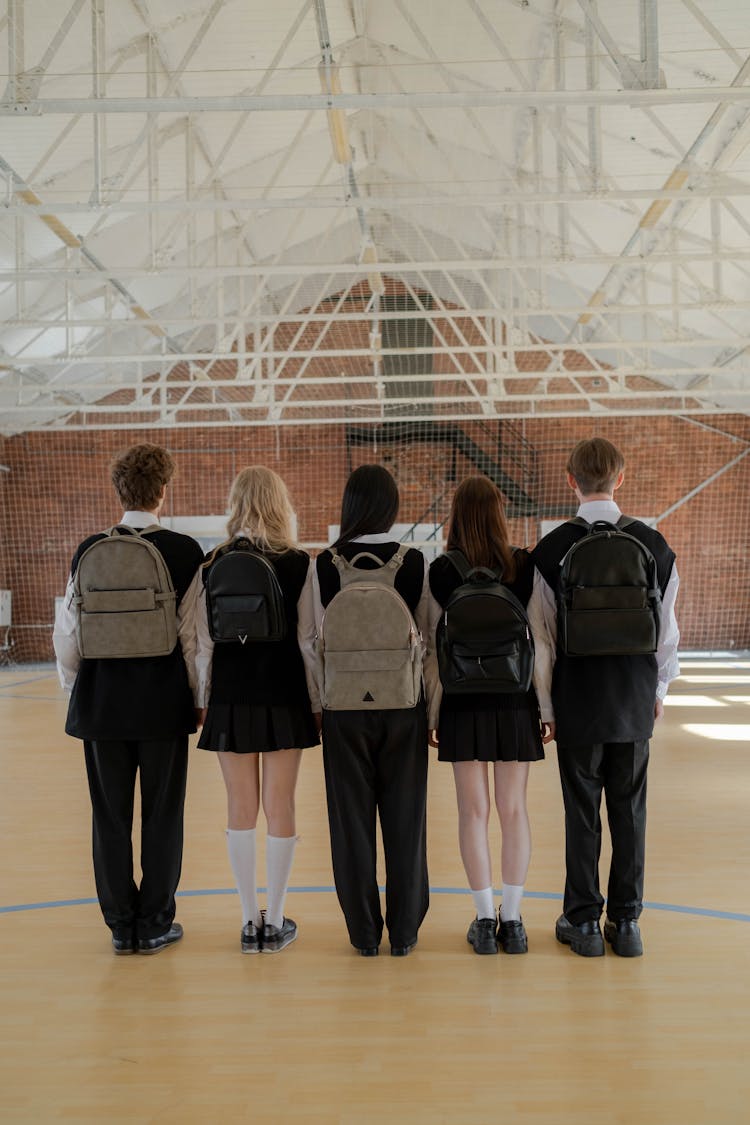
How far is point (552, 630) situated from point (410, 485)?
16514 mm

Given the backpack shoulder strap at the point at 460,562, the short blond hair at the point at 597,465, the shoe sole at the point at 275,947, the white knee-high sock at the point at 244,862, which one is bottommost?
the shoe sole at the point at 275,947

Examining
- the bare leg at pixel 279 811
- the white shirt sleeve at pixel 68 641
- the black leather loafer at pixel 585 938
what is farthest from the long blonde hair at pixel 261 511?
the black leather loafer at pixel 585 938

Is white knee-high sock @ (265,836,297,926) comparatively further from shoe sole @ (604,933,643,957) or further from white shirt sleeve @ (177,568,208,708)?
shoe sole @ (604,933,643,957)

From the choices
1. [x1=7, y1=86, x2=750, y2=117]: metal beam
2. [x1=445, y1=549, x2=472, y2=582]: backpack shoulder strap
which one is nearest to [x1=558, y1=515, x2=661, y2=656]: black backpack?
[x1=445, y1=549, x2=472, y2=582]: backpack shoulder strap

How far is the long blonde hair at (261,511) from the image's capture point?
3.65 m

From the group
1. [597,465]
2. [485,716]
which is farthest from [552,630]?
[597,465]

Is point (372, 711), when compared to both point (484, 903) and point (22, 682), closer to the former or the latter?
point (484, 903)

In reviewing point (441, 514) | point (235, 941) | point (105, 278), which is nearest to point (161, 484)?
point (235, 941)

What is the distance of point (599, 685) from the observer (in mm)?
3506

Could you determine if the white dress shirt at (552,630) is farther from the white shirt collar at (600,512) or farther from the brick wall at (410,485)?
the brick wall at (410,485)

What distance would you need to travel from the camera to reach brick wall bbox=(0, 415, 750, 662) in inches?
793

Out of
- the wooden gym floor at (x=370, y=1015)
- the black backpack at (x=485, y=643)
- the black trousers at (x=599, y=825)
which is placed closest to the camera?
the wooden gym floor at (x=370, y=1015)

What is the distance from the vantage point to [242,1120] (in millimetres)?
2461

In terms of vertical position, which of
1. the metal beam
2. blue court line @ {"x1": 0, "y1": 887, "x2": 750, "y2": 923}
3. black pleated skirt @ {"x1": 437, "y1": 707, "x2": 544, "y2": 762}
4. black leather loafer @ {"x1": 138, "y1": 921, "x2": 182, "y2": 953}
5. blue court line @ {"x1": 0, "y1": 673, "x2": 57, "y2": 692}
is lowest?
blue court line @ {"x1": 0, "y1": 673, "x2": 57, "y2": 692}
